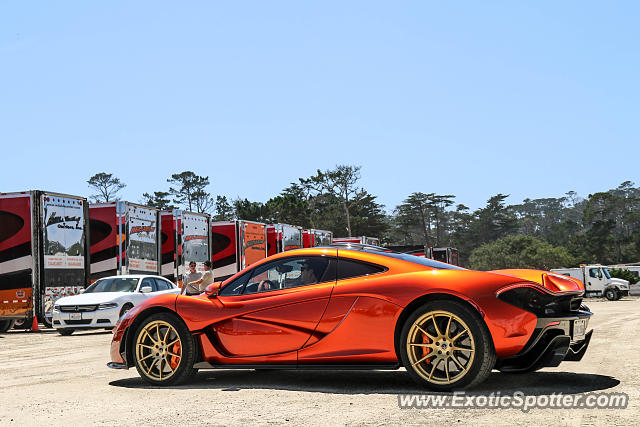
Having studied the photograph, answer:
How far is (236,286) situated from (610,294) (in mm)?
40227

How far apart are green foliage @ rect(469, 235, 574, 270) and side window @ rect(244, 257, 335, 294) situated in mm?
79378

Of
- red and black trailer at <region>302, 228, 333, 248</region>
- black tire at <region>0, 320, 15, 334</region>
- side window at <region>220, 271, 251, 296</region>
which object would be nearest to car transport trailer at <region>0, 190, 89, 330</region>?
black tire at <region>0, 320, 15, 334</region>

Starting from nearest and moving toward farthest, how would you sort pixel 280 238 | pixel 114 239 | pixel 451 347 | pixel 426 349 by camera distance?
pixel 451 347
pixel 426 349
pixel 114 239
pixel 280 238

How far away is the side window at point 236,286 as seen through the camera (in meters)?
7.36

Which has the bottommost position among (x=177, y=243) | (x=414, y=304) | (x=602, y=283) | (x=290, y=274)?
(x=602, y=283)

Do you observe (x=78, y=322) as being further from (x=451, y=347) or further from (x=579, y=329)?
(x=579, y=329)

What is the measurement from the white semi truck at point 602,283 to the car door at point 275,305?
1530 inches

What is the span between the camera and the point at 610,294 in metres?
43.3

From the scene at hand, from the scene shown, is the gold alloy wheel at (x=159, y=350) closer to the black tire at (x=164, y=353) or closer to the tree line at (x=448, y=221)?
the black tire at (x=164, y=353)

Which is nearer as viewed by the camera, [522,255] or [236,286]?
[236,286]

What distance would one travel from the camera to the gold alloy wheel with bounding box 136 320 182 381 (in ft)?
24.2

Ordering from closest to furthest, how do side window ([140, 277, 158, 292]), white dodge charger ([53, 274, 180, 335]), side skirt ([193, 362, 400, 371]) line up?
1. side skirt ([193, 362, 400, 371])
2. white dodge charger ([53, 274, 180, 335])
3. side window ([140, 277, 158, 292])

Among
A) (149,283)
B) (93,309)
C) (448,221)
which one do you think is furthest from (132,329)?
(448,221)

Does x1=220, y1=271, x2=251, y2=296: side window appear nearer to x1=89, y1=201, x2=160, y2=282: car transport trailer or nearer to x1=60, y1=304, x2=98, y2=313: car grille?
x1=60, y1=304, x2=98, y2=313: car grille
